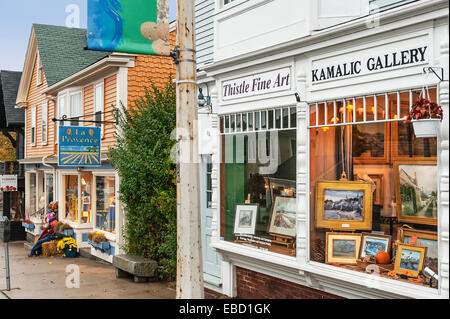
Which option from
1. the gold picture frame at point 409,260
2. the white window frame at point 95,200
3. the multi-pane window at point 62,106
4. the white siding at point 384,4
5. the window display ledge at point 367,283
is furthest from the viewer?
the multi-pane window at point 62,106

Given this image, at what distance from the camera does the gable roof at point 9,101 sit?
25.7 meters

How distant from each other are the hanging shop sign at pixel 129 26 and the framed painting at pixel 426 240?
3842mm

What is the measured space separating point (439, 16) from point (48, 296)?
28.6ft

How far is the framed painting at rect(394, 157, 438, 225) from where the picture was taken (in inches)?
250

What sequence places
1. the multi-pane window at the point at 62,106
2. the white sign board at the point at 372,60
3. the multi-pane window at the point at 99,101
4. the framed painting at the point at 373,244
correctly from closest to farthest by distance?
the white sign board at the point at 372,60 → the framed painting at the point at 373,244 → the multi-pane window at the point at 99,101 → the multi-pane window at the point at 62,106

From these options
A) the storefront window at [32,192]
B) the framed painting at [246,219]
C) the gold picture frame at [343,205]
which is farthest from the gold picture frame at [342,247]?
the storefront window at [32,192]

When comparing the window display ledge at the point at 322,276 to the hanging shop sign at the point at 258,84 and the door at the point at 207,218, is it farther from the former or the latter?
the hanging shop sign at the point at 258,84

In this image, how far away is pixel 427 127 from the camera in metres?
5.92

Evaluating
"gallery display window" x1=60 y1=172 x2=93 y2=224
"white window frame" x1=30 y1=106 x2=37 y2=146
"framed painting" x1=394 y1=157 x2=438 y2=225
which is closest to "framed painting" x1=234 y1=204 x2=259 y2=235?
"framed painting" x1=394 y1=157 x2=438 y2=225

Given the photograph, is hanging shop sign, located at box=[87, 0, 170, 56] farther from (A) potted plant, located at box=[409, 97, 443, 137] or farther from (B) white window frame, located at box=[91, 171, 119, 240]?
(B) white window frame, located at box=[91, 171, 119, 240]

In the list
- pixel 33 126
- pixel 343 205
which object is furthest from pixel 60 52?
pixel 343 205

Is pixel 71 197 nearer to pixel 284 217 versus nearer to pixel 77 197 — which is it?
pixel 77 197

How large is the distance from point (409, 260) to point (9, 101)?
78.1 feet

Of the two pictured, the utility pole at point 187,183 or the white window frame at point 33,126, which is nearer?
the utility pole at point 187,183
